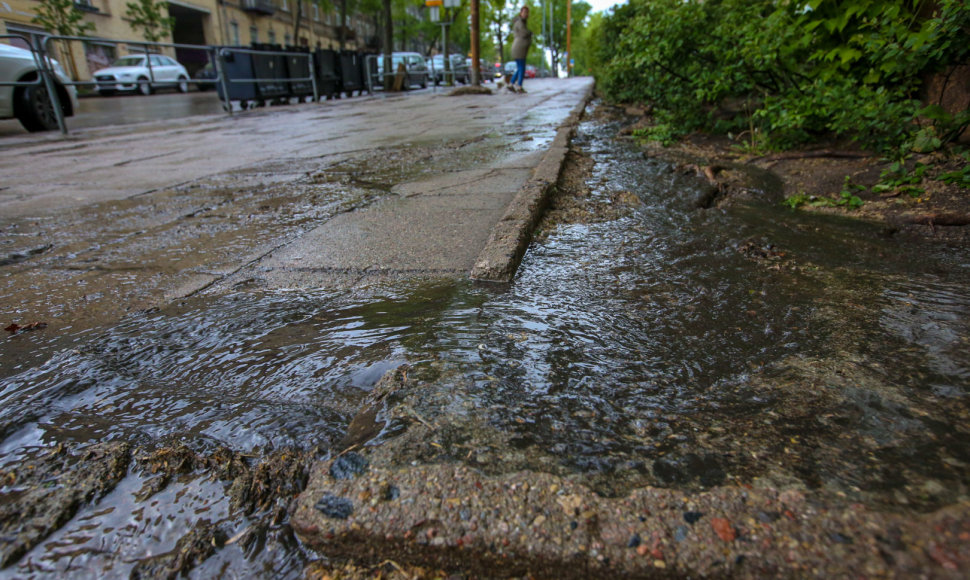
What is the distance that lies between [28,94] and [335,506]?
10.1 metres

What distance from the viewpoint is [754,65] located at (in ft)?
13.9

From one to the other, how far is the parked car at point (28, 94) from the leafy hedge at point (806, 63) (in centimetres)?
834

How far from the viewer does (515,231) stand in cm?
245

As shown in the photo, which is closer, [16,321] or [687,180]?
[16,321]

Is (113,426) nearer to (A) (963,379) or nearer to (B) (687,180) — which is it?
(A) (963,379)

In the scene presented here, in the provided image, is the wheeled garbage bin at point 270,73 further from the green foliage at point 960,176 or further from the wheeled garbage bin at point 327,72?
the green foliage at point 960,176

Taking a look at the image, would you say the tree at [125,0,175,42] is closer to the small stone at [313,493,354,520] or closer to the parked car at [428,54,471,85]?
the parked car at [428,54,471,85]

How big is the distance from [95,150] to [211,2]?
2733cm

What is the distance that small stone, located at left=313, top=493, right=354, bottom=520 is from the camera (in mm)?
981

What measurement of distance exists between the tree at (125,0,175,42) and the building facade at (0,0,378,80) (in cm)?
52

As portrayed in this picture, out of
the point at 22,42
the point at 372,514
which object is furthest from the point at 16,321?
the point at 22,42

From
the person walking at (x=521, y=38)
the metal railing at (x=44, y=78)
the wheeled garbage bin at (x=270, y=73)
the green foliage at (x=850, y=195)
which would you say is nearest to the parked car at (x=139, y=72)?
the wheeled garbage bin at (x=270, y=73)

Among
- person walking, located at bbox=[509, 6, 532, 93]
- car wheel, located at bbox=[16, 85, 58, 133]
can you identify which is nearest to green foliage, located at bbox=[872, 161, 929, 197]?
car wheel, located at bbox=[16, 85, 58, 133]

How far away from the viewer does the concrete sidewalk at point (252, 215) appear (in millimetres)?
2234
